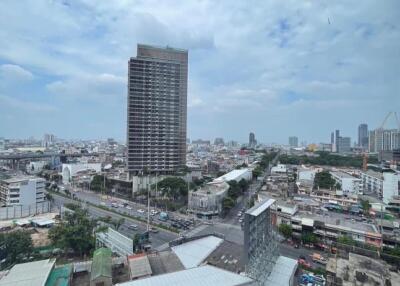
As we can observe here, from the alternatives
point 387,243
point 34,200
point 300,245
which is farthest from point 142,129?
point 387,243

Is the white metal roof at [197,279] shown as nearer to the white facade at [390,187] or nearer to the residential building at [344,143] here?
the white facade at [390,187]

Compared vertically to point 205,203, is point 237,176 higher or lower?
higher

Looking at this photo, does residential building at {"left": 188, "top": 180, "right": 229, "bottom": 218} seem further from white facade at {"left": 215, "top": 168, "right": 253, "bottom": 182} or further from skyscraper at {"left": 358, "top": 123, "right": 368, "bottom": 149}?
skyscraper at {"left": 358, "top": 123, "right": 368, "bottom": 149}

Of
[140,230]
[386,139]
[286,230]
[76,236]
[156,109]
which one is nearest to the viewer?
[76,236]

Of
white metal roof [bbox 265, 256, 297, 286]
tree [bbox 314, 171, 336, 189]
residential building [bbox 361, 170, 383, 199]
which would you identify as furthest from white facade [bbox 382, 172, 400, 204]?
white metal roof [bbox 265, 256, 297, 286]

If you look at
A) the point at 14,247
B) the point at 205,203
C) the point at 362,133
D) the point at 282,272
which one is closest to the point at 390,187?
the point at 205,203

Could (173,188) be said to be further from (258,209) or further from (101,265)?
(258,209)

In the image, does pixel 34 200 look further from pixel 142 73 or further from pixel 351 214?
pixel 351 214
